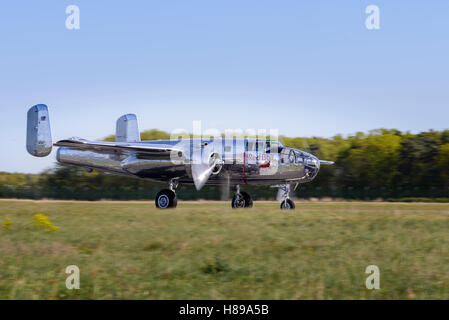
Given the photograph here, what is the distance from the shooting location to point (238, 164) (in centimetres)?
2811

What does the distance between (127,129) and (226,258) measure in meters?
23.9

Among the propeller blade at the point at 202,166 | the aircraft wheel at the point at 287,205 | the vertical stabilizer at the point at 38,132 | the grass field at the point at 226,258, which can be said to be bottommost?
the grass field at the point at 226,258

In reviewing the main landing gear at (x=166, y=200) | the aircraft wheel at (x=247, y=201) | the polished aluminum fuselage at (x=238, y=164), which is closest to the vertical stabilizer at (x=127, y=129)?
the polished aluminum fuselage at (x=238, y=164)

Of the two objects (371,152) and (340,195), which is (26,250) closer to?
(340,195)

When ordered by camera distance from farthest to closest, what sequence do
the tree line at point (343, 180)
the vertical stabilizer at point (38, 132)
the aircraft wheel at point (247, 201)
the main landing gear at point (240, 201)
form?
the tree line at point (343, 180) < the vertical stabilizer at point (38, 132) < the aircraft wheel at point (247, 201) < the main landing gear at point (240, 201)

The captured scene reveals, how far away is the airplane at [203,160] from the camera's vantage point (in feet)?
90.4

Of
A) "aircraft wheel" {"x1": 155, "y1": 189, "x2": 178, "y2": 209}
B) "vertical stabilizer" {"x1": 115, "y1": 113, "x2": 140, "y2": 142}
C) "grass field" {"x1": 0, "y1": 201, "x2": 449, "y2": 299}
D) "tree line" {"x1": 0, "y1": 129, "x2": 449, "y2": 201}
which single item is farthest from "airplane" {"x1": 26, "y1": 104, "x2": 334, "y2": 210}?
"tree line" {"x1": 0, "y1": 129, "x2": 449, "y2": 201}

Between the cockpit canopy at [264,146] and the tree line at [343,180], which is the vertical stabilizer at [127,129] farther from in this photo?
the tree line at [343,180]

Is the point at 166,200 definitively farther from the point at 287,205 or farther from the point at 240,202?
the point at 287,205

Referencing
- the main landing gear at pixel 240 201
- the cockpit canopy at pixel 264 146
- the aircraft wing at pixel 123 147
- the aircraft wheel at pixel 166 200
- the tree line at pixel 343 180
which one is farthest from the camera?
the tree line at pixel 343 180

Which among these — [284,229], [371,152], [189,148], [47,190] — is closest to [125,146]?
[189,148]

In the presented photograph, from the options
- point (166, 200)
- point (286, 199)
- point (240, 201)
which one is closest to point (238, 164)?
point (240, 201)

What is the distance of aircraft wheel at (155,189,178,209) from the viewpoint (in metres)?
28.6

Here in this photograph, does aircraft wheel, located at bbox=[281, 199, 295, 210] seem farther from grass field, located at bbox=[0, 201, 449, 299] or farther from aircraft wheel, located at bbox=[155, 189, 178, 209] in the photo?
grass field, located at bbox=[0, 201, 449, 299]
